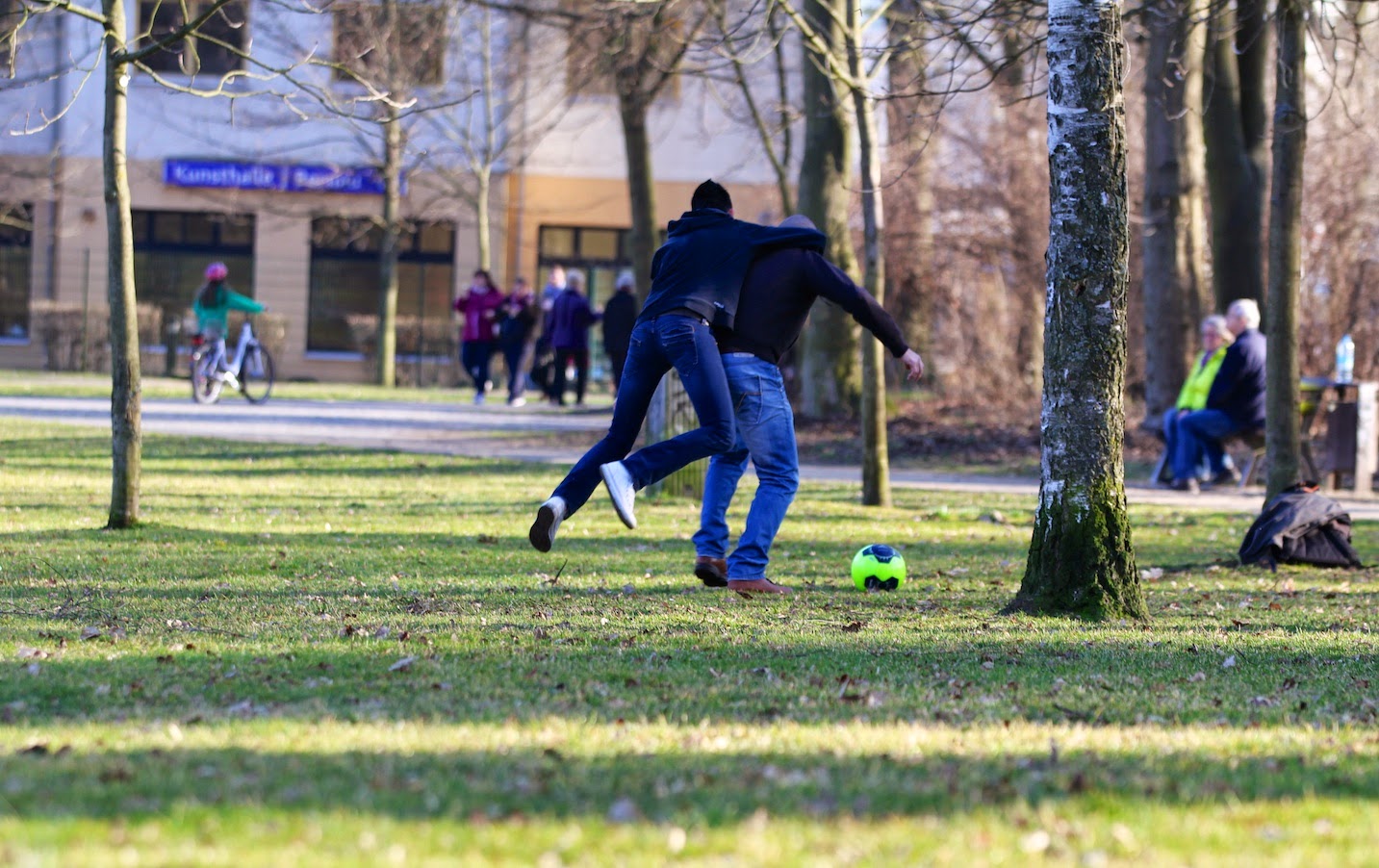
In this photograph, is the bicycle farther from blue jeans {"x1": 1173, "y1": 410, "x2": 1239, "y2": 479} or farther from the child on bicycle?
blue jeans {"x1": 1173, "y1": 410, "x2": 1239, "y2": 479}

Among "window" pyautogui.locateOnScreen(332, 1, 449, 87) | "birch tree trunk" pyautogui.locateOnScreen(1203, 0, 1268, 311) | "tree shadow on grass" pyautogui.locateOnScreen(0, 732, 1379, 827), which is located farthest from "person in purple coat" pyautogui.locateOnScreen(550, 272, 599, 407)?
"tree shadow on grass" pyautogui.locateOnScreen(0, 732, 1379, 827)

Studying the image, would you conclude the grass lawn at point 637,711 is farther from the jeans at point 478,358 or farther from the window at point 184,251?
the window at point 184,251

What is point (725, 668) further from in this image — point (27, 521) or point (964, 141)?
point (964, 141)

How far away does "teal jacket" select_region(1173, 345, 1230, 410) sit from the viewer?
15.7 meters

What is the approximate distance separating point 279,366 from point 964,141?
1557 centimetres

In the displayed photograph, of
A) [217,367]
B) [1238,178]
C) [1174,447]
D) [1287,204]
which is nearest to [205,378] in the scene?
[217,367]

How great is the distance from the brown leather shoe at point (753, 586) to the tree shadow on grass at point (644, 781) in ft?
11.6

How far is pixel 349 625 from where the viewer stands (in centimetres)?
659

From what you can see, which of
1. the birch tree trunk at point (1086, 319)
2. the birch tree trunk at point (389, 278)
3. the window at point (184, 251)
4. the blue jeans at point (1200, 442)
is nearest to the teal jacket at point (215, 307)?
the birch tree trunk at point (389, 278)

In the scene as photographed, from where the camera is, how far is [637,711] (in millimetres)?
4980

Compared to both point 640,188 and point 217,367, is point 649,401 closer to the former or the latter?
point 640,188

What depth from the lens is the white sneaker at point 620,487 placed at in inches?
288

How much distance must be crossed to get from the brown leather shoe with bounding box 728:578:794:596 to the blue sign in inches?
1112

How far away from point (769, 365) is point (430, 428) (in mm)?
12875
